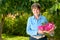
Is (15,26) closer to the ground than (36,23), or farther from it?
closer to the ground

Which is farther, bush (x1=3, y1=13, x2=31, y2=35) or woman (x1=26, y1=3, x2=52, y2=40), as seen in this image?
bush (x1=3, y1=13, x2=31, y2=35)

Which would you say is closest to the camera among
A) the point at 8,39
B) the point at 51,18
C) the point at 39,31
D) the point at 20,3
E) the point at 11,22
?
the point at 39,31

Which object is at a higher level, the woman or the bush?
the woman

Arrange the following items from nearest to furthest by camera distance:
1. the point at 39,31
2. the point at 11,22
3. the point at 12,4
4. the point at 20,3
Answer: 1. the point at 39,31
2. the point at 20,3
3. the point at 12,4
4. the point at 11,22

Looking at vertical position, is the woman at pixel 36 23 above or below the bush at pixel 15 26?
above

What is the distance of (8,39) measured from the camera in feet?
36.1

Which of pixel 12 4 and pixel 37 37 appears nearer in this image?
A: pixel 37 37

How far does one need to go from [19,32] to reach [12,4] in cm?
648

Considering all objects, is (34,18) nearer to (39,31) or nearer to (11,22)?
(39,31)

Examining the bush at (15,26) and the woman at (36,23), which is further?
the bush at (15,26)

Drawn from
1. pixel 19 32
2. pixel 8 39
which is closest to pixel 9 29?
pixel 19 32

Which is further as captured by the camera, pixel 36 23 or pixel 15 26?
pixel 15 26

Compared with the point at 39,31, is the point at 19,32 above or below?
below

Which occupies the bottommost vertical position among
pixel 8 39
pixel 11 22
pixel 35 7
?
pixel 8 39
